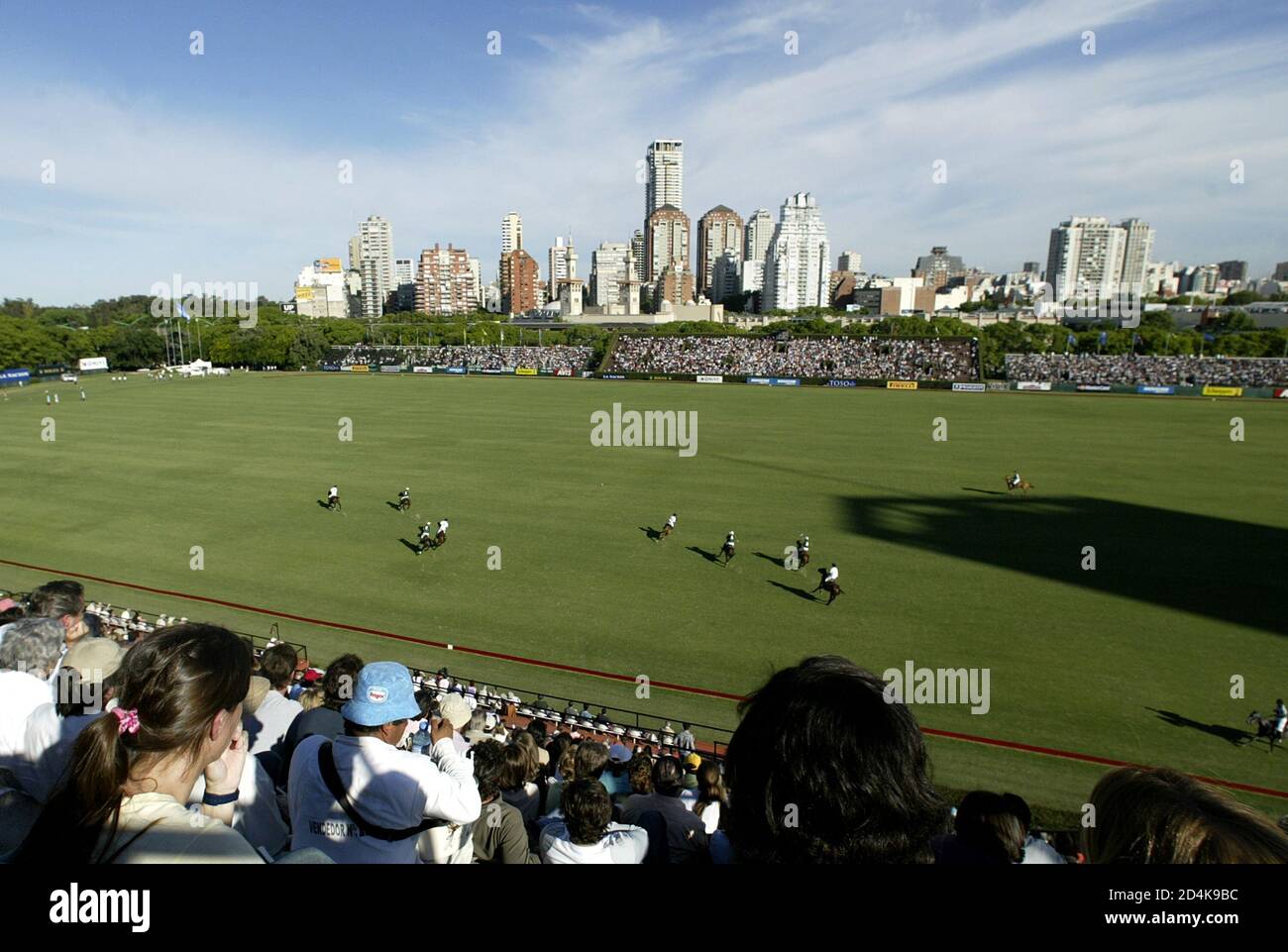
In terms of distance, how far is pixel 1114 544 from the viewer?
2273 centimetres

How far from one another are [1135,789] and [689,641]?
14458mm

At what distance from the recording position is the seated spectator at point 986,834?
3.72 metres

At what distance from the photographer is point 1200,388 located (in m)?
63.5

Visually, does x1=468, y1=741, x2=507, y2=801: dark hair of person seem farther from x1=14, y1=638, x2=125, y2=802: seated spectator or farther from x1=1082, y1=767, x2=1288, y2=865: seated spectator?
x1=1082, y1=767, x2=1288, y2=865: seated spectator

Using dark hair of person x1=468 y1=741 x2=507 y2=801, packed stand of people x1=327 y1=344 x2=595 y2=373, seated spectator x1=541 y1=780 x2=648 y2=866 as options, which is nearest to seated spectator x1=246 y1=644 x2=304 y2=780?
dark hair of person x1=468 y1=741 x2=507 y2=801

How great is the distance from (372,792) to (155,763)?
4.44 feet

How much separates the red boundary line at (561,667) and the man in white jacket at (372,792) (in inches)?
304

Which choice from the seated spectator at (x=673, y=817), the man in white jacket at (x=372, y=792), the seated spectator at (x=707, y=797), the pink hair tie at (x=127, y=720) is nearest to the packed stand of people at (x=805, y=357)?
the seated spectator at (x=707, y=797)

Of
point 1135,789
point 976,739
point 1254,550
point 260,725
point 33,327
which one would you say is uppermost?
point 33,327

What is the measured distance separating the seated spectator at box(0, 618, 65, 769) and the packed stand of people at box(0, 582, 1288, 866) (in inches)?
0.5

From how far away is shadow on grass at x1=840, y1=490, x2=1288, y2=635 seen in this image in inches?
740

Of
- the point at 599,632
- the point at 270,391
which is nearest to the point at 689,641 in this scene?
the point at 599,632

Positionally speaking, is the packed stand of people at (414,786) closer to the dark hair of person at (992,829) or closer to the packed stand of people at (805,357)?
the dark hair of person at (992,829)
